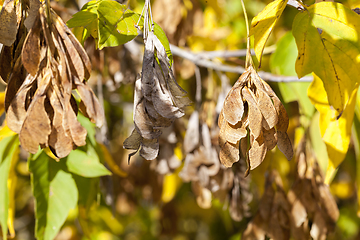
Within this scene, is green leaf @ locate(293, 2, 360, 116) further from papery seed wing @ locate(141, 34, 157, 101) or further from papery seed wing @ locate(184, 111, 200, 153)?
papery seed wing @ locate(184, 111, 200, 153)

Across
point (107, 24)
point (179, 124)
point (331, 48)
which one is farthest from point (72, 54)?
point (179, 124)

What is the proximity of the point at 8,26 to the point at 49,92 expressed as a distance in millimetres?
134

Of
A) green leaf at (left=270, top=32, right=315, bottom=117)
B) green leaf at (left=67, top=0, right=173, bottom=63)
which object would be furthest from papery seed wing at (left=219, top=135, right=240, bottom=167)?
green leaf at (left=270, top=32, right=315, bottom=117)

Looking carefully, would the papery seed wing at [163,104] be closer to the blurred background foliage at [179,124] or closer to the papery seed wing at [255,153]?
the papery seed wing at [255,153]

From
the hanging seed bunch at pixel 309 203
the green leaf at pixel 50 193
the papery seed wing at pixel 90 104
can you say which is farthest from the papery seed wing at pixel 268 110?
the green leaf at pixel 50 193

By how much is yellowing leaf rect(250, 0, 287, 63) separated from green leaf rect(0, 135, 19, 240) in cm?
71

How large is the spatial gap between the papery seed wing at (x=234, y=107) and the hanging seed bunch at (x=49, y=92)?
0.79ft

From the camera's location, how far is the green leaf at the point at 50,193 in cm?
81

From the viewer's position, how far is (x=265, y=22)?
0.56 meters

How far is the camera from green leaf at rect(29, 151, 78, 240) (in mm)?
807

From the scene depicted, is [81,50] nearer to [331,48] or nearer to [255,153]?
[255,153]

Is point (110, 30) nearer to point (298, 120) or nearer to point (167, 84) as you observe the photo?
point (167, 84)

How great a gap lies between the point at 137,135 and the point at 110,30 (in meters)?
0.23

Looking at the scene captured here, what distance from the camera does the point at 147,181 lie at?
1.67 m
